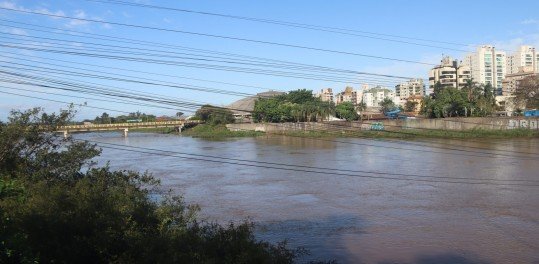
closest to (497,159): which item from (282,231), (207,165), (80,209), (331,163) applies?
(331,163)

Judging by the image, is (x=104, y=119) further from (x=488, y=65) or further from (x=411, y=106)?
(x=488, y=65)

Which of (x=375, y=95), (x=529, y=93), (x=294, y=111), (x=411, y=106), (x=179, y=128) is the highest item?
(x=375, y=95)

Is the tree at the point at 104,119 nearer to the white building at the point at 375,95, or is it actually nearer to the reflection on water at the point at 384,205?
the reflection on water at the point at 384,205

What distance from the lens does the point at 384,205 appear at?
419 inches

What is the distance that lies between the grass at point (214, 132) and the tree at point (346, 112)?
20.7 ft

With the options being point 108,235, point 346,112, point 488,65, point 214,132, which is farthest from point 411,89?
point 108,235

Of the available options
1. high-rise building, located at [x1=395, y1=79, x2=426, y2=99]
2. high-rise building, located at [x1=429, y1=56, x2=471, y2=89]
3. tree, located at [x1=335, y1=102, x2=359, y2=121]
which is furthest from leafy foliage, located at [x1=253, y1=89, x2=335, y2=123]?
high-rise building, located at [x1=395, y1=79, x2=426, y2=99]

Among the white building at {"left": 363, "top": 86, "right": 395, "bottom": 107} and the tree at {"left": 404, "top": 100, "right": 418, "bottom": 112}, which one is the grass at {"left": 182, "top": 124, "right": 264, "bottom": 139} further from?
the white building at {"left": 363, "top": 86, "right": 395, "bottom": 107}

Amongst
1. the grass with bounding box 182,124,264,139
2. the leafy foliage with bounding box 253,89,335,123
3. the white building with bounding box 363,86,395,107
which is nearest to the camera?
the leafy foliage with bounding box 253,89,335,123

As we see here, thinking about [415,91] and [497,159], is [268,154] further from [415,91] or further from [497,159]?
[415,91]

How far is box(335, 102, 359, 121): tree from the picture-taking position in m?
36.6

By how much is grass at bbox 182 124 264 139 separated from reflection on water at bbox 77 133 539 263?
628 inches

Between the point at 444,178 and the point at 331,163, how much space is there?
15.3 ft

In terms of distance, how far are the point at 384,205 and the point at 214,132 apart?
28.1 meters
